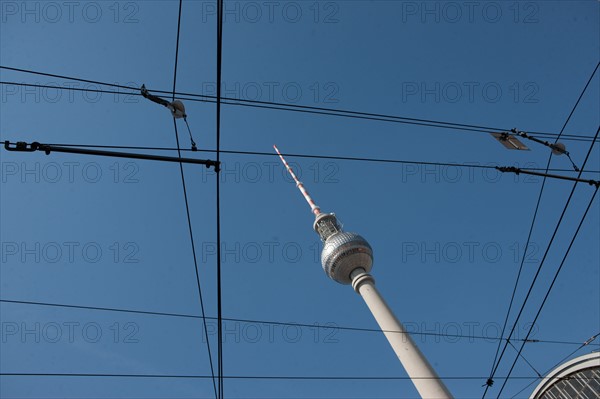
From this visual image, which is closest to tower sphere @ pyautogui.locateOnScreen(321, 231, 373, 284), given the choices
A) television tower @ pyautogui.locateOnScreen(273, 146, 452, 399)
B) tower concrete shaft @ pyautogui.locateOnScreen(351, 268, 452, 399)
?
television tower @ pyautogui.locateOnScreen(273, 146, 452, 399)

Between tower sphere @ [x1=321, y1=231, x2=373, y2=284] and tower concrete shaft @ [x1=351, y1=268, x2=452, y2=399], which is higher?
tower sphere @ [x1=321, y1=231, x2=373, y2=284]

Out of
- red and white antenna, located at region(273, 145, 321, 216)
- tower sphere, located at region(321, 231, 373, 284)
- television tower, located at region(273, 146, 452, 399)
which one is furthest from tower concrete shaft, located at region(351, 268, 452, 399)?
red and white antenna, located at region(273, 145, 321, 216)

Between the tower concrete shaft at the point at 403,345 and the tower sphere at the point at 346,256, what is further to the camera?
the tower sphere at the point at 346,256

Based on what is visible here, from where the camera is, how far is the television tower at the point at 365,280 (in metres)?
21.7

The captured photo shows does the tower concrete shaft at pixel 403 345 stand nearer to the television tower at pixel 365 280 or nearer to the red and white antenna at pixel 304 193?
the television tower at pixel 365 280

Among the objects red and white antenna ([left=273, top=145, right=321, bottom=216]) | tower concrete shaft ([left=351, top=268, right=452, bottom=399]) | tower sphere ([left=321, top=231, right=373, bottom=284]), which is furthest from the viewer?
red and white antenna ([left=273, top=145, right=321, bottom=216])

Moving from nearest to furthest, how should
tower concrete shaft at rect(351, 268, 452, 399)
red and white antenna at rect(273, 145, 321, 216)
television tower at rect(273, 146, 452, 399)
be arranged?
1. tower concrete shaft at rect(351, 268, 452, 399)
2. television tower at rect(273, 146, 452, 399)
3. red and white antenna at rect(273, 145, 321, 216)

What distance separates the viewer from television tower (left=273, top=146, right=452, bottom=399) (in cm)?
2172

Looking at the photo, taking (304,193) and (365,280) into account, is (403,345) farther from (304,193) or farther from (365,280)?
(304,193)

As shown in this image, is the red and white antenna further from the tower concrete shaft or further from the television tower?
the tower concrete shaft

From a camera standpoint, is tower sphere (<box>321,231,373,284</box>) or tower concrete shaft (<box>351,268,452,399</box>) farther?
tower sphere (<box>321,231,373,284</box>)

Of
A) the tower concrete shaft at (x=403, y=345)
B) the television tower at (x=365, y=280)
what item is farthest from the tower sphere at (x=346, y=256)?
the tower concrete shaft at (x=403, y=345)

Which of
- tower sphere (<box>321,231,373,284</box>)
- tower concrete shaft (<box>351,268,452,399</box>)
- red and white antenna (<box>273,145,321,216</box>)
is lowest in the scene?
tower concrete shaft (<box>351,268,452,399</box>)

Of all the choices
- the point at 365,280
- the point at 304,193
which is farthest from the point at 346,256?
the point at 304,193
